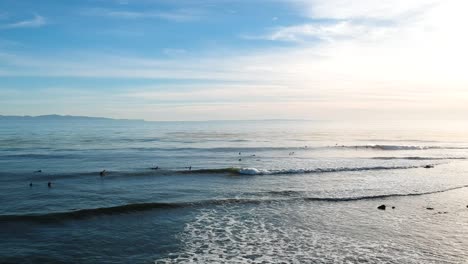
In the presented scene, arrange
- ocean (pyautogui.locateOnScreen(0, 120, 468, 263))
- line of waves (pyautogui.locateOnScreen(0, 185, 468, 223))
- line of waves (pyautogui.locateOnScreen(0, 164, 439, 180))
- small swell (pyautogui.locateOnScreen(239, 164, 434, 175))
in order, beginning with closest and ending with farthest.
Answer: ocean (pyautogui.locateOnScreen(0, 120, 468, 263)) → line of waves (pyautogui.locateOnScreen(0, 185, 468, 223)) → line of waves (pyautogui.locateOnScreen(0, 164, 439, 180)) → small swell (pyautogui.locateOnScreen(239, 164, 434, 175))

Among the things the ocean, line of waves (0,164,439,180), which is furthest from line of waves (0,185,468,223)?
line of waves (0,164,439,180)

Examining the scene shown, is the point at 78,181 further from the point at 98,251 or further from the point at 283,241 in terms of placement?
the point at 283,241

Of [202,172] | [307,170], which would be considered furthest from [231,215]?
[307,170]

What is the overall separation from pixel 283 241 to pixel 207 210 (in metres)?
7.31

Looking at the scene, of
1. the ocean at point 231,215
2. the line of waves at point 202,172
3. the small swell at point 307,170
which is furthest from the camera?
the small swell at point 307,170

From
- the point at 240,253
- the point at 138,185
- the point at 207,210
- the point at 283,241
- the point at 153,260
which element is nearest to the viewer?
the point at 153,260

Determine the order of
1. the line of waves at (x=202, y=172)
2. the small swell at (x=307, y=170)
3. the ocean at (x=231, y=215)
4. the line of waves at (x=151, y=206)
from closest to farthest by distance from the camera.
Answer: the ocean at (x=231, y=215) → the line of waves at (x=151, y=206) → the line of waves at (x=202, y=172) → the small swell at (x=307, y=170)

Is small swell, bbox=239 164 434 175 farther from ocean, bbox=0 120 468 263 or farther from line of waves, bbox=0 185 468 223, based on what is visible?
line of waves, bbox=0 185 468 223

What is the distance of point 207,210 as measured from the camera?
24016 millimetres

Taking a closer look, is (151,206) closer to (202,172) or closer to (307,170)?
(202,172)

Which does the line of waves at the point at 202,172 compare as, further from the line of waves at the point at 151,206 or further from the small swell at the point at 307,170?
the line of waves at the point at 151,206

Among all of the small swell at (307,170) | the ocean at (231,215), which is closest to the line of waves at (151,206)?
the ocean at (231,215)

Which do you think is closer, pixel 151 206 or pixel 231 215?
pixel 231 215

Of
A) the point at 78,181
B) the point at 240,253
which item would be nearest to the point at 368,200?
the point at 240,253
